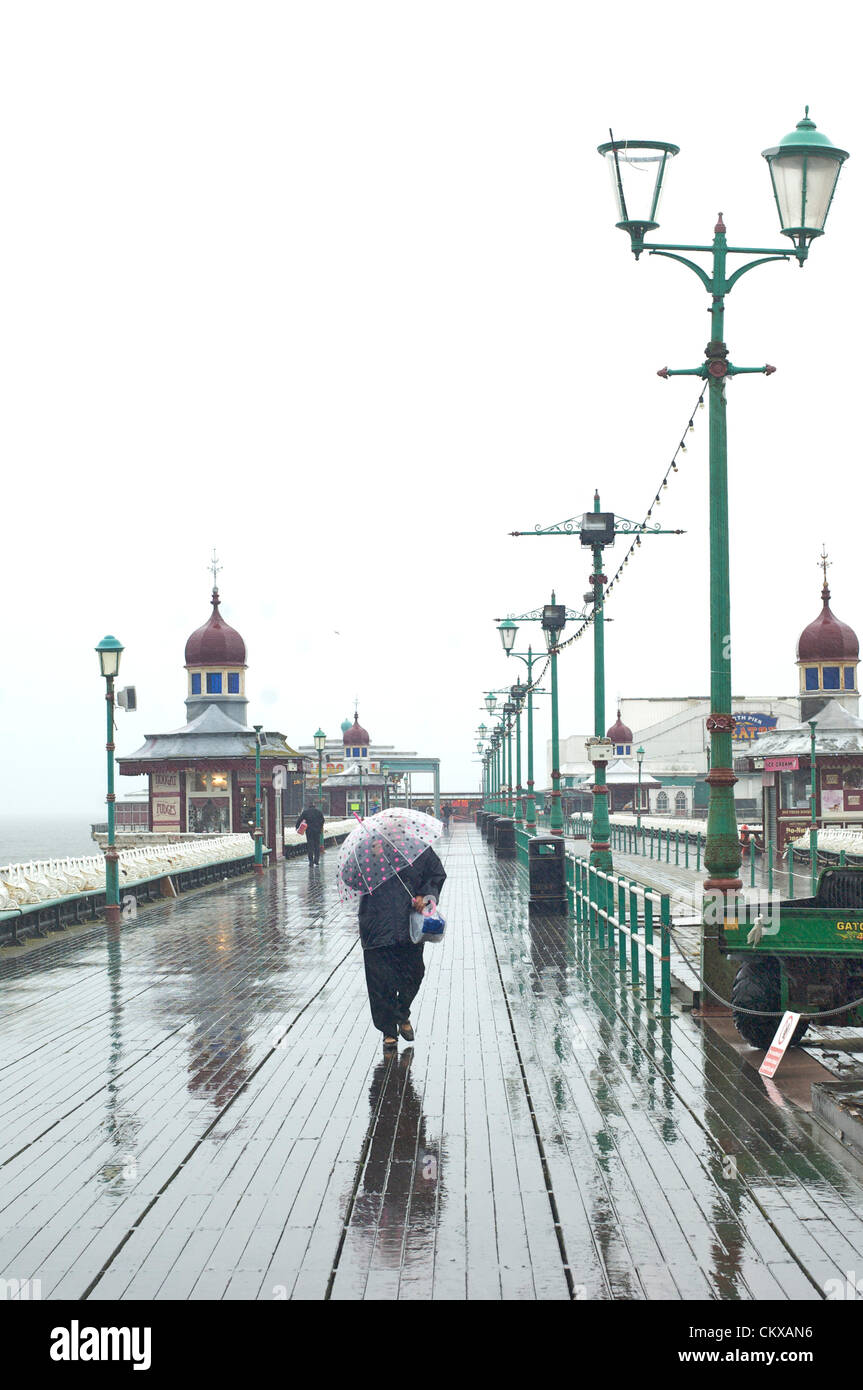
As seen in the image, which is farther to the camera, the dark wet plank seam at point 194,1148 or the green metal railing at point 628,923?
the green metal railing at point 628,923

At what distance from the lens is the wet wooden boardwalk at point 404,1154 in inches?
211

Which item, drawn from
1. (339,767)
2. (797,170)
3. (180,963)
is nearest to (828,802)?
(180,963)

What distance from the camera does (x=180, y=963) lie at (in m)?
15.6

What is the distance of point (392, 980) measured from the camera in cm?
970

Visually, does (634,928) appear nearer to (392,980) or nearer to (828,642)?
(392,980)

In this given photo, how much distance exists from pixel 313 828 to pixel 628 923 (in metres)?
19.5

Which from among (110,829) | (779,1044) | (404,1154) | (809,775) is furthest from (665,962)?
(809,775)

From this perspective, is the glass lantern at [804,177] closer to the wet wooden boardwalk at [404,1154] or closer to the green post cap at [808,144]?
the green post cap at [808,144]

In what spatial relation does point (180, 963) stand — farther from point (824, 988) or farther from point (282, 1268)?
point (282, 1268)

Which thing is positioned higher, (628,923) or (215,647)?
(215,647)

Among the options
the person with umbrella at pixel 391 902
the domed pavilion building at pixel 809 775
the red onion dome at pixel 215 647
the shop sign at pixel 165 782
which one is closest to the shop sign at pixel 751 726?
the red onion dome at pixel 215 647

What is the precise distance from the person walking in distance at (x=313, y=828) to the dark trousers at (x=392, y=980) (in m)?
22.2

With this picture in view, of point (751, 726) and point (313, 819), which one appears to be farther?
point (751, 726)

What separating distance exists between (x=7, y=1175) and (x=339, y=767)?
99.7 metres
